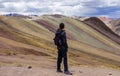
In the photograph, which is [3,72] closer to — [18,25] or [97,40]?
[18,25]

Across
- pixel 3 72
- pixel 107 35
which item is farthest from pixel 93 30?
pixel 3 72

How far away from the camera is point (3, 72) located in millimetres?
19422

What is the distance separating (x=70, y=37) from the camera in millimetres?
104250

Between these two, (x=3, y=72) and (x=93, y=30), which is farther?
(x=93, y=30)

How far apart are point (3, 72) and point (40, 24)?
89364 mm

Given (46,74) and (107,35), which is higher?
(46,74)

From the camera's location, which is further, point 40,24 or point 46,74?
point 40,24

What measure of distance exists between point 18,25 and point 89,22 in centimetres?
5346

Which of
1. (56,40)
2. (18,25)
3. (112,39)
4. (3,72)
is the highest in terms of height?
(56,40)

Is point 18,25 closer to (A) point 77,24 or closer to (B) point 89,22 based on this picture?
(A) point 77,24

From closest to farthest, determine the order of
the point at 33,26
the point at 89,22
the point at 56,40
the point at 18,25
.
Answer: the point at 56,40 < the point at 18,25 < the point at 33,26 < the point at 89,22

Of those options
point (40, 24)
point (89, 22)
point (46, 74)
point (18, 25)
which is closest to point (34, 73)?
point (46, 74)

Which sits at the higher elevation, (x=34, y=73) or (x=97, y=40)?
(x=34, y=73)

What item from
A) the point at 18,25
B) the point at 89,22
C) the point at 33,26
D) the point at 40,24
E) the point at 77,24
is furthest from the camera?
the point at 89,22
